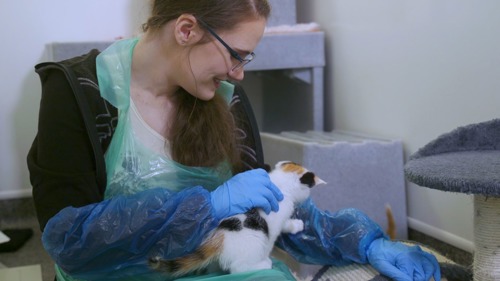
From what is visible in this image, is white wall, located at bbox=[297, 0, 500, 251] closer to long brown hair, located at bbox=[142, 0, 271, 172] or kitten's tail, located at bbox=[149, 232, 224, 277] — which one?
long brown hair, located at bbox=[142, 0, 271, 172]

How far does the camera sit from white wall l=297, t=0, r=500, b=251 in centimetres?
151

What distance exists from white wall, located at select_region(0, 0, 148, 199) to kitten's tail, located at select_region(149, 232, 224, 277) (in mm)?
1547

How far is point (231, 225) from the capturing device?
3.31 ft

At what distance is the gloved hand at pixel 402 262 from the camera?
1.12 metres

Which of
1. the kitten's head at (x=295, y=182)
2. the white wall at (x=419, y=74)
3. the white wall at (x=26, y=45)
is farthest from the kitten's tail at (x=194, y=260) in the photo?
the white wall at (x=26, y=45)

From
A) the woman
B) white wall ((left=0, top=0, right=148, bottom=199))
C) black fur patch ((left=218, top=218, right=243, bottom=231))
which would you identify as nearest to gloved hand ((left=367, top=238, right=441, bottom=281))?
the woman

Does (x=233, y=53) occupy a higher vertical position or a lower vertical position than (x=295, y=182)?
higher

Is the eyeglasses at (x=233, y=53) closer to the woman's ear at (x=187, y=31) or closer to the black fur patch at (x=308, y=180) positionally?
the woman's ear at (x=187, y=31)

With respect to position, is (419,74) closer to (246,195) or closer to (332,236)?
(332,236)

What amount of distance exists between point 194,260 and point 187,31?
42cm

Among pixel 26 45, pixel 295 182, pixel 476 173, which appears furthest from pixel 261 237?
pixel 26 45

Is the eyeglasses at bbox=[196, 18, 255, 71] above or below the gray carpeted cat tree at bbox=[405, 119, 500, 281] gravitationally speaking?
above

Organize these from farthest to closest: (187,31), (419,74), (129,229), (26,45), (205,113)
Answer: (26,45) → (419,74) → (205,113) → (187,31) → (129,229)

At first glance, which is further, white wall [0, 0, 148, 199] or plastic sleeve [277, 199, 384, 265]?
white wall [0, 0, 148, 199]
